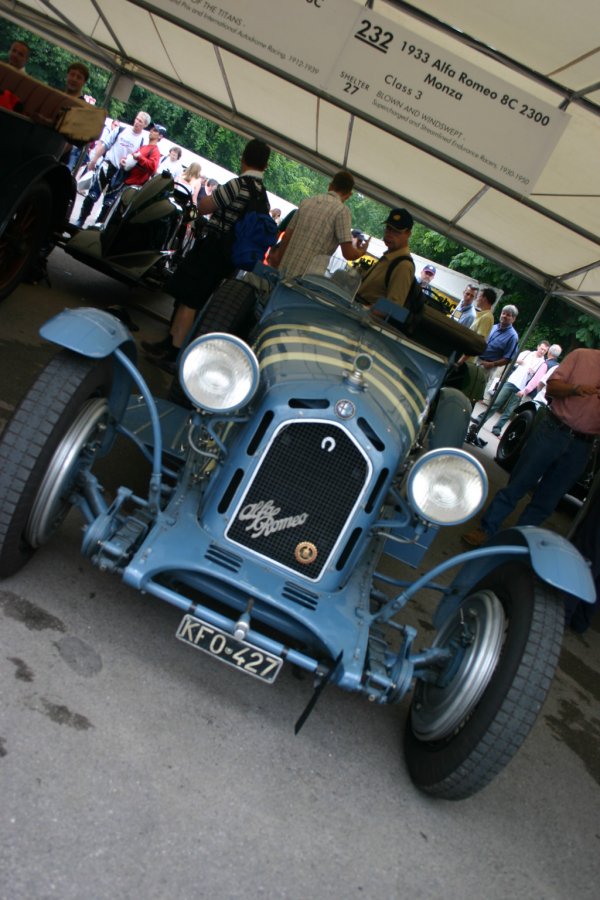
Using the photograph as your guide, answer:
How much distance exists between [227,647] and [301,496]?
0.62 m

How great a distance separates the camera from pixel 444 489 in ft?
8.65

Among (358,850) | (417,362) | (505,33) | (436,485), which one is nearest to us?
(358,850)

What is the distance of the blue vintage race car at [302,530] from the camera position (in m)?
2.47

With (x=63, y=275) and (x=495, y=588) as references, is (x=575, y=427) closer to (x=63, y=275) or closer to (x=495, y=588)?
(x=495, y=588)

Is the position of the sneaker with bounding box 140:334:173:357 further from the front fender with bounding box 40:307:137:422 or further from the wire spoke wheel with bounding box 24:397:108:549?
the wire spoke wheel with bounding box 24:397:108:549

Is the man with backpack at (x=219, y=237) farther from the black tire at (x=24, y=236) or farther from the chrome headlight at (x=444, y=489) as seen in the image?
the chrome headlight at (x=444, y=489)

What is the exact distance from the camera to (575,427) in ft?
16.4

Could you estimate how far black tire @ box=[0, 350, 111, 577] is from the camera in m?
2.48

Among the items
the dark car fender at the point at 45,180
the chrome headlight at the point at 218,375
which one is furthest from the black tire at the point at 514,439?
the chrome headlight at the point at 218,375

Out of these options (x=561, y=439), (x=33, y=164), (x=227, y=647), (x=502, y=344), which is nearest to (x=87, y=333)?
(x=227, y=647)

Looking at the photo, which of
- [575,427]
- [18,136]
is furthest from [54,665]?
[575,427]

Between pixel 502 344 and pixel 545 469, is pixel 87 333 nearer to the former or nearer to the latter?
pixel 545 469

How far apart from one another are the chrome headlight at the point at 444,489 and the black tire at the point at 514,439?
6855 mm

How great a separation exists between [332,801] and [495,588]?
1018 mm
